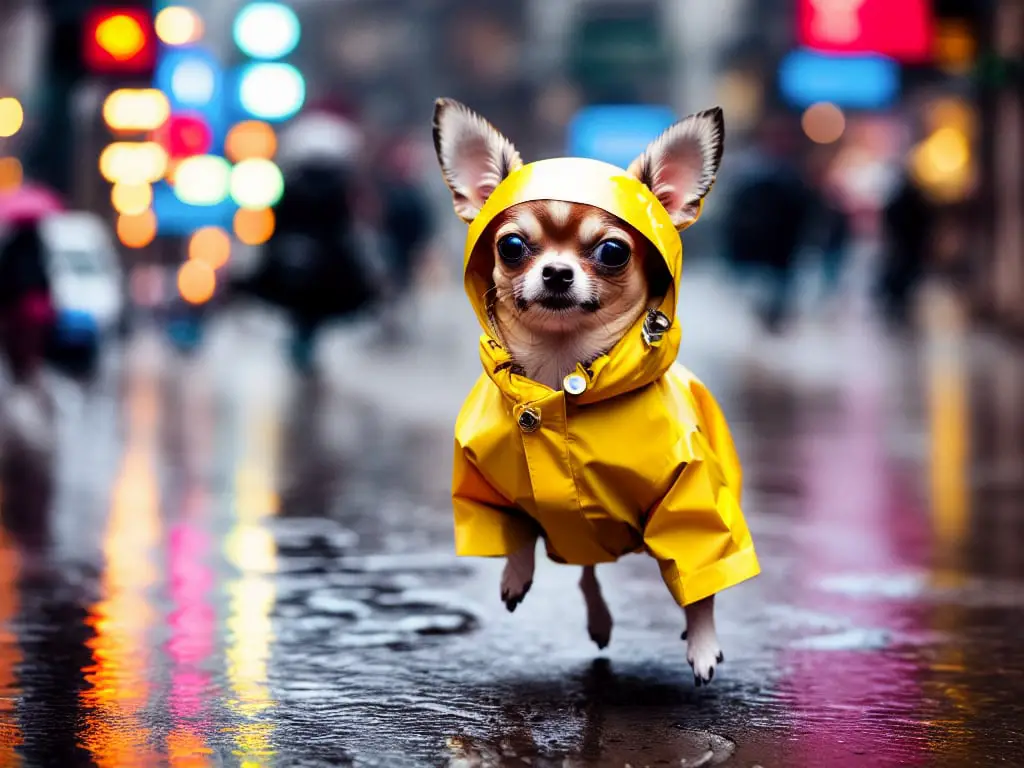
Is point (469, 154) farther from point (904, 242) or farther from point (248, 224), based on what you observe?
point (248, 224)

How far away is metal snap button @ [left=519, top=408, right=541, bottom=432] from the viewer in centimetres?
584

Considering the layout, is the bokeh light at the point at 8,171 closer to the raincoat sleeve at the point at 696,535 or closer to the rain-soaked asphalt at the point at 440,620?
the rain-soaked asphalt at the point at 440,620

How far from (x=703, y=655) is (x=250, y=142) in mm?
A: 33210

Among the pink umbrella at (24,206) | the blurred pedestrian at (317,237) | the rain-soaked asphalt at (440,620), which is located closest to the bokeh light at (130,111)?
the blurred pedestrian at (317,237)

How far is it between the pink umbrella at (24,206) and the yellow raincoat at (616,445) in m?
10.8

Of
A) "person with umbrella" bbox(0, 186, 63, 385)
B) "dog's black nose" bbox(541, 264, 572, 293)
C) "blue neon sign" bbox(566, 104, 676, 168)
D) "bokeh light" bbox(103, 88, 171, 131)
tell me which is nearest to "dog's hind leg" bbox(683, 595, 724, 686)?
"dog's black nose" bbox(541, 264, 572, 293)

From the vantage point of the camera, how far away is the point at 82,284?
74.8 ft

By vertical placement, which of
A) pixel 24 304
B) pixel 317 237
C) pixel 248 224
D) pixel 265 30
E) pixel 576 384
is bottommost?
pixel 576 384

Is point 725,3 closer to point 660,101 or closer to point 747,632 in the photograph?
point 660,101

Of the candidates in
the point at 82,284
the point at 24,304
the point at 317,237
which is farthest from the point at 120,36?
the point at 82,284

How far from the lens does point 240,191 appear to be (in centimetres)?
3769

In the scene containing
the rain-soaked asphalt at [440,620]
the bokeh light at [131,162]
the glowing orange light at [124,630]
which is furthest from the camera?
the bokeh light at [131,162]

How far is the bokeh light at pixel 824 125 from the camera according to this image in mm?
72875

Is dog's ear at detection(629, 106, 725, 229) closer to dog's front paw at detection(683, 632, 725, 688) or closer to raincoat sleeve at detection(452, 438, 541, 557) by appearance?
raincoat sleeve at detection(452, 438, 541, 557)
